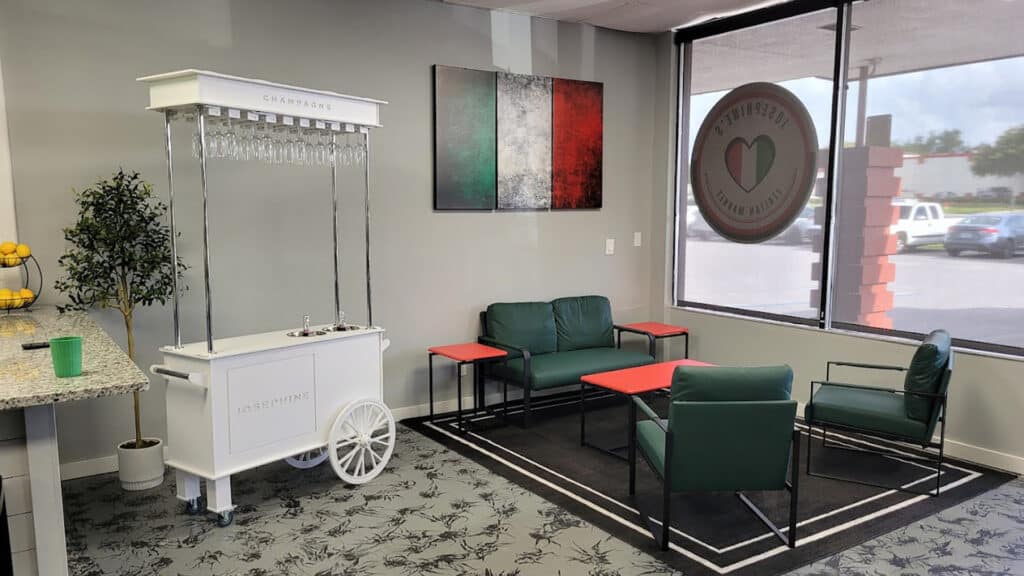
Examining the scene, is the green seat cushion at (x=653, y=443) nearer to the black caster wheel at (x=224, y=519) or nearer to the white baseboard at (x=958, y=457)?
the black caster wheel at (x=224, y=519)

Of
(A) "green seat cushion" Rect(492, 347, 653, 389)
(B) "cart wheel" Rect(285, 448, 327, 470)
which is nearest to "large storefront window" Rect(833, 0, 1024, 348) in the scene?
(A) "green seat cushion" Rect(492, 347, 653, 389)

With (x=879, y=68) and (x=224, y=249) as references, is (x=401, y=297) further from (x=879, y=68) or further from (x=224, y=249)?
(x=879, y=68)

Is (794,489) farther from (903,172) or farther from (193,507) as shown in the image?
(193,507)

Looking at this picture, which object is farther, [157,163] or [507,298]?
[507,298]

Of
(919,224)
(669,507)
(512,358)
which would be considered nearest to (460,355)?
(512,358)

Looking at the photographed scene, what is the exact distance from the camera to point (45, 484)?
2383 mm

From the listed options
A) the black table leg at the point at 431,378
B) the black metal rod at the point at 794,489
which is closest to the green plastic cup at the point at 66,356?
the black metal rod at the point at 794,489

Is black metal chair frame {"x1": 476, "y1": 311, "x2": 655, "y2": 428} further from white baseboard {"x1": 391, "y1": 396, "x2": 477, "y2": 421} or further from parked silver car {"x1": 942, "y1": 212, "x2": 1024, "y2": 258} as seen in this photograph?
parked silver car {"x1": 942, "y1": 212, "x2": 1024, "y2": 258}

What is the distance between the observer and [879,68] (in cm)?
495

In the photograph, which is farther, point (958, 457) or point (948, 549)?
point (958, 457)

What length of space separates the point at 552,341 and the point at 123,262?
306cm

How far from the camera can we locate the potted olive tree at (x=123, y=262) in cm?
386

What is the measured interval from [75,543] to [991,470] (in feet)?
16.1

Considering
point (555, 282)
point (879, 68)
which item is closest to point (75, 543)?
point (555, 282)
